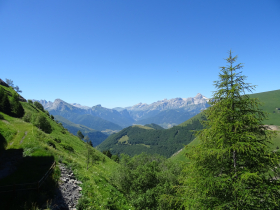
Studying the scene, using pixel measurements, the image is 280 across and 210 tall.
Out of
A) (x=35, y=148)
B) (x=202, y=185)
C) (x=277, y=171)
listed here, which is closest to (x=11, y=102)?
(x=35, y=148)

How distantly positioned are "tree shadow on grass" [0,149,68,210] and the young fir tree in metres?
12.7

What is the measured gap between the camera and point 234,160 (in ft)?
35.0

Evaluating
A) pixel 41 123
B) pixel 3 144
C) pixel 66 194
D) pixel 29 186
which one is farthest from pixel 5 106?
pixel 66 194

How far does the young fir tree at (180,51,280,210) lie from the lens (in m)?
9.55

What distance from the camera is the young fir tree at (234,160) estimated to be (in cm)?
955

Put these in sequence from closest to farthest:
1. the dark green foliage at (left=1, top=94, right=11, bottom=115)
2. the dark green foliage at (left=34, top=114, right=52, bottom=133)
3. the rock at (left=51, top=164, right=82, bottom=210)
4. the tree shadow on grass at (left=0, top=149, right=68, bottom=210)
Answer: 1. the tree shadow on grass at (left=0, top=149, right=68, bottom=210)
2. the rock at (left=51, top=164, right=82, bottom=210)
3. the dark green foliage at (left=34, top=114, right=52, bottom=133)
4. the dark green foliage at (left=1, top=94, right=11, bottom=115)

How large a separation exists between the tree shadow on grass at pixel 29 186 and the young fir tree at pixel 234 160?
41.6ft

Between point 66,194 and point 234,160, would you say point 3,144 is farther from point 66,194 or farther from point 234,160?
point 234,160

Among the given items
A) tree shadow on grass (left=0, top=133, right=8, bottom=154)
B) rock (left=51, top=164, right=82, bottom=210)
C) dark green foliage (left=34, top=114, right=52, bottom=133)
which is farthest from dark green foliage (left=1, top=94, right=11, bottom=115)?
rock (left=51, top=164, right=82, bottom=210)

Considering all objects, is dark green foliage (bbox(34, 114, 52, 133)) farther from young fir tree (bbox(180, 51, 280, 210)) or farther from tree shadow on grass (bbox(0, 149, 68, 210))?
young fir tree (bbox(180, 51, 280, 210))

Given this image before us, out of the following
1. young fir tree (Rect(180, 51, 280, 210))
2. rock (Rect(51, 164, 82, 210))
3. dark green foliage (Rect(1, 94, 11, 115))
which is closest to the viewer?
young fir tree (Rect(180, 51, 280, 210))

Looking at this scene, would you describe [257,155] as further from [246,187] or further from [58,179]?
[58,179]

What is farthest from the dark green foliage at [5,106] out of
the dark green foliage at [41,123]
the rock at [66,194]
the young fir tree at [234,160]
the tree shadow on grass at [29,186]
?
the young fir tree at [234,160]

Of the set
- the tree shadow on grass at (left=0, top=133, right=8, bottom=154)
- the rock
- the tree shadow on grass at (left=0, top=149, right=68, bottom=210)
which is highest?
the tree shadow on grass at (left=0, top=133, right=8, bottom=154)
